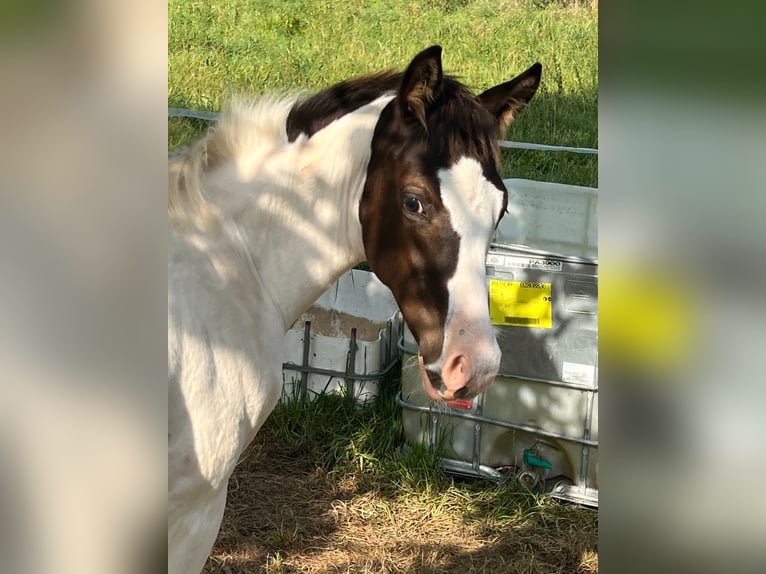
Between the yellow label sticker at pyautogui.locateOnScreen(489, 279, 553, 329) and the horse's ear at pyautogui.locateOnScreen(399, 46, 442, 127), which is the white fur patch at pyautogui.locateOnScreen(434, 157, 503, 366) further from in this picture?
the yellow label sticker at pyautogui.locateOnScreen(489, 279, 553, 329)

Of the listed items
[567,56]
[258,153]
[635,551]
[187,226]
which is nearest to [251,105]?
[258,153]

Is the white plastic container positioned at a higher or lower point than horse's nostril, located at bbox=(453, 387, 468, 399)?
lower

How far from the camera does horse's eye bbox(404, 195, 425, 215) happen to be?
4.29ft

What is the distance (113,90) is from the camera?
44 centimetres

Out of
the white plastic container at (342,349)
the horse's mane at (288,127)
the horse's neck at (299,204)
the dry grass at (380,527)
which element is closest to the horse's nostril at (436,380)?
the horse's neck at (299,204)

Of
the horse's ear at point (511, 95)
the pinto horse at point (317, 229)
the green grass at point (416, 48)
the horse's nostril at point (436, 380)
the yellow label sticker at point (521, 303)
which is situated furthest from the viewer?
the green grass at point (416, 48)

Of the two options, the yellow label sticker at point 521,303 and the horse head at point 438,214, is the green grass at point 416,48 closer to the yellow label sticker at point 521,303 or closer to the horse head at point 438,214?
the yellow label sticker at point 521,303

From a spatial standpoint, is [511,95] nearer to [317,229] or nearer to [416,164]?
[416,164]

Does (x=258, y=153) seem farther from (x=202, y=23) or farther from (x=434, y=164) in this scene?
(x=202, y=23)

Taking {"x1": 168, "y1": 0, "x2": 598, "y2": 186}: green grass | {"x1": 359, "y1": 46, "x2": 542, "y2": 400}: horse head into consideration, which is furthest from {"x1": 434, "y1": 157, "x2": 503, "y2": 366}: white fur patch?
{"x1": 168, "y1": 0, "x2": 598, "y2": 186}: green grass

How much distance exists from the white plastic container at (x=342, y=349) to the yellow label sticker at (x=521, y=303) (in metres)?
0.46

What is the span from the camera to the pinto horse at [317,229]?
47.8 inches

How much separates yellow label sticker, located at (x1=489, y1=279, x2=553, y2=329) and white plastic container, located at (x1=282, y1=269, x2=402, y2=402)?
456 mm

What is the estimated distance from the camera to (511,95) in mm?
1490
